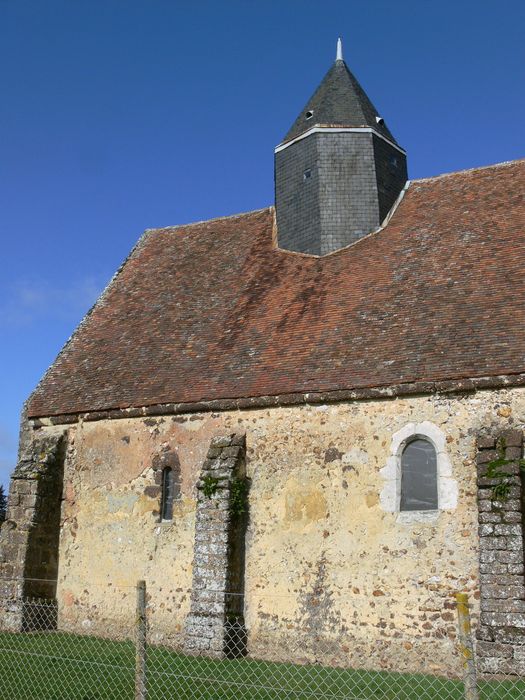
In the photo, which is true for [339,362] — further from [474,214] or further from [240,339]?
[474,214]

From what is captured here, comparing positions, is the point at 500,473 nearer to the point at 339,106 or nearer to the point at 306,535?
the point at 306,535

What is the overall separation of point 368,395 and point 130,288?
7830mm

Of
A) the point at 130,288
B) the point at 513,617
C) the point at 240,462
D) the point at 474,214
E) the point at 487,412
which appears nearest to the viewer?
the point at 513,617

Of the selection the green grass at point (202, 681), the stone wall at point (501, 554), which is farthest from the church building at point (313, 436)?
the green grass at point (202, 681)

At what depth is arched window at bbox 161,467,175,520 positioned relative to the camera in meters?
12.8

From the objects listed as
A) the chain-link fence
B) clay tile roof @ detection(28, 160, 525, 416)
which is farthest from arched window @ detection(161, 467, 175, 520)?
the chain-link fence

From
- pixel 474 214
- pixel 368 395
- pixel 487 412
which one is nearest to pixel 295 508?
pixel 368 395

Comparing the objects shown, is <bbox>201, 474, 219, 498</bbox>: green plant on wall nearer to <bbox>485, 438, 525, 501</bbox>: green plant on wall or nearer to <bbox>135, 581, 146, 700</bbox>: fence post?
<bbox>485, 438, 525, 501</bbox>: green plant on wall

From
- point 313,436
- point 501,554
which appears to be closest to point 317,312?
point 313,436

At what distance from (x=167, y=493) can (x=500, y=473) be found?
19.2 ft

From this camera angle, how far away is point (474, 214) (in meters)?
14.1

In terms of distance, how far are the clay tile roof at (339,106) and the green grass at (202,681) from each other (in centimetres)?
1148

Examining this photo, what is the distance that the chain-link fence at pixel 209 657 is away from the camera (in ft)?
27.1

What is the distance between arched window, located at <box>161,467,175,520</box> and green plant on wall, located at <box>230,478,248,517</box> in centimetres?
157
